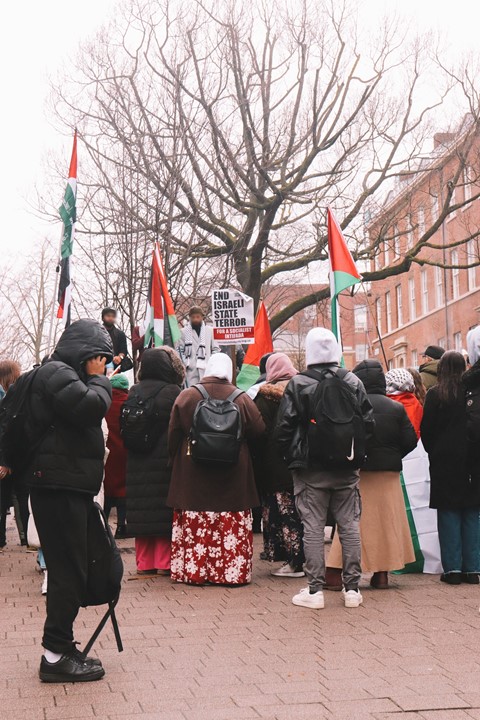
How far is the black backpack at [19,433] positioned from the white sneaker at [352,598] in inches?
117

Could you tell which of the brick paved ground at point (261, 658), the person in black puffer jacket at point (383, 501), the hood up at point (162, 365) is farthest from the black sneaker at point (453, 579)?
the hood up at point (162, 365)

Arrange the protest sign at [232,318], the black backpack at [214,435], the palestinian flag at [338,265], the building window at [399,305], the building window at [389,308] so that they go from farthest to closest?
the building window at [389,308] → the building window at [399,305] → the protest sign at [232,318] → the palestinian flag at [338,265] → the black backpack at [214,435]

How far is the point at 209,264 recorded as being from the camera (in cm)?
2072

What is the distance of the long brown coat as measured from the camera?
838 cm

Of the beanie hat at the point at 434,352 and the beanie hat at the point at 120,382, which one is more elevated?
the beanie hat at the point at 434,352

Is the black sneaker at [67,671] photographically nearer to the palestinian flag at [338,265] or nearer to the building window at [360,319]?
the palestinian flag at [338,265]

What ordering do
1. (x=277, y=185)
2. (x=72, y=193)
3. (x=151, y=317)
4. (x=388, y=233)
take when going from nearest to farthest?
1. (x=72, y=193)
2. (x=151, y=317)
3. (x=277, y=185)
4. (x=388, y=233)

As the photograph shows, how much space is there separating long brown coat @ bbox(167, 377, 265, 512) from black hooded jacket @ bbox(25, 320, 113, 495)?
9.90ft

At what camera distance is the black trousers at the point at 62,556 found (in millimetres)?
5219

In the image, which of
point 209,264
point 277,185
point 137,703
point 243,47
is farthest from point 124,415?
point 277,185

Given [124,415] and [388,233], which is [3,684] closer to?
[124,415]

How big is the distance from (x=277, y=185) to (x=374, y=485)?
16.6 meters

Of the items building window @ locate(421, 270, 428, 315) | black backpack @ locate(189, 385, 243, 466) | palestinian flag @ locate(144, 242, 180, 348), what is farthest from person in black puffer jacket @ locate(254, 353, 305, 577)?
building window @ locate(421, 270, 428, 315)

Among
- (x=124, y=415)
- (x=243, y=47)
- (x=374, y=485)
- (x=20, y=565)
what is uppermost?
(x=243, y=47)
